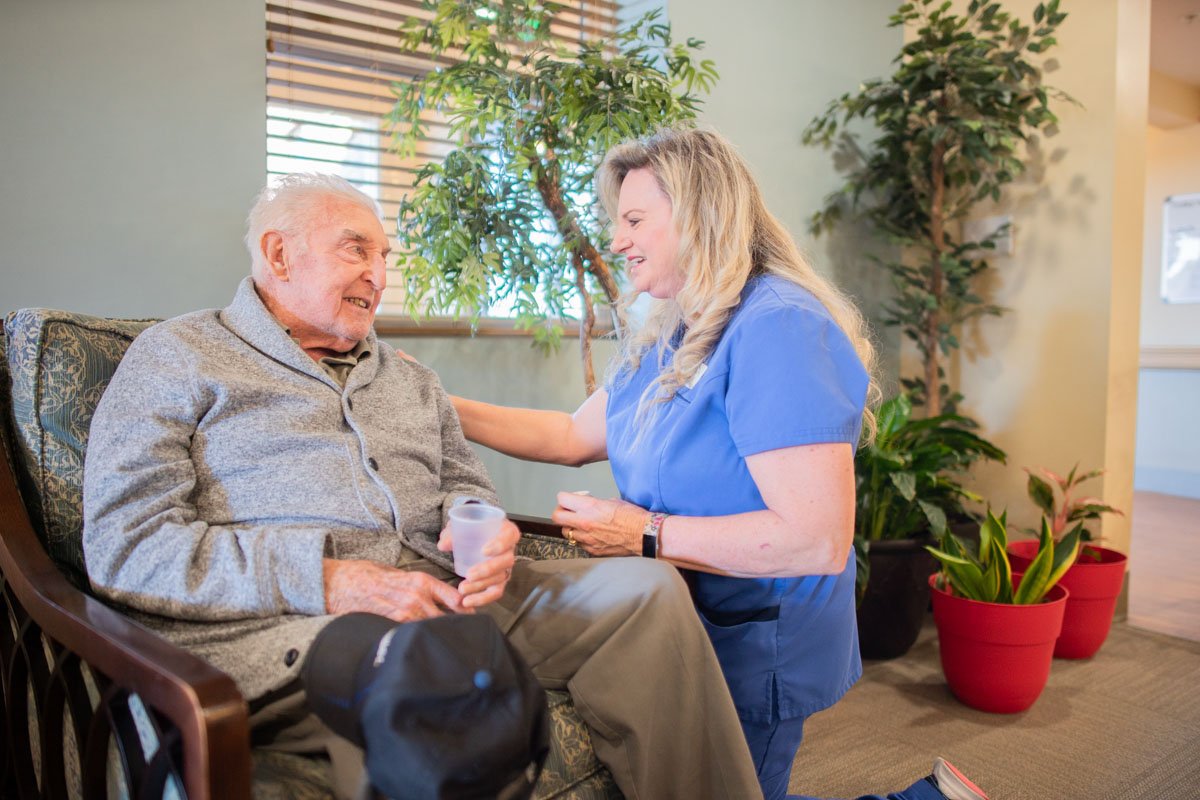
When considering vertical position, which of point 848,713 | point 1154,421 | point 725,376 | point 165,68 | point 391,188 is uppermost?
point 165,68

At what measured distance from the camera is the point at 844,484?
1355 millimetres

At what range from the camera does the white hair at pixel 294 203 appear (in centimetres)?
157

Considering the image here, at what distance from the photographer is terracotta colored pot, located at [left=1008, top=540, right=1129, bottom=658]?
2.78 meters

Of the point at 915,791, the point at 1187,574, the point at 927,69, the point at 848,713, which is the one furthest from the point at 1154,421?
the point at 915,791

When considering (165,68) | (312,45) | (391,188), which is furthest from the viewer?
(391,188)

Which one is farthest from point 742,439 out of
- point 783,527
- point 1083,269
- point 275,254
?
point 1083,269

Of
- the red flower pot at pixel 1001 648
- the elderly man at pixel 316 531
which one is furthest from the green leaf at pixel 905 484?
the elderly man at pixel 316 531

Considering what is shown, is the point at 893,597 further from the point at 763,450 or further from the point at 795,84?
the point at 795,84

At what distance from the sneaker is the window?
183 cm

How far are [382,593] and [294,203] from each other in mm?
753

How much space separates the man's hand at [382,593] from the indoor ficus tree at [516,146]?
103 cm

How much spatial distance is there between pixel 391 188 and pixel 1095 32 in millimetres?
2580

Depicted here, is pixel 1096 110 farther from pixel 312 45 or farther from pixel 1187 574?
pixel 312 45

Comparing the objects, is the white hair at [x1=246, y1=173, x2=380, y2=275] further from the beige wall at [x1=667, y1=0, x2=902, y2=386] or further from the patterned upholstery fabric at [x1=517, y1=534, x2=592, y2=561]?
the beige wall at [x1=667, y1=0, x2=902, y2=386]
